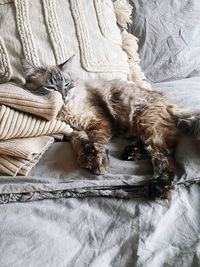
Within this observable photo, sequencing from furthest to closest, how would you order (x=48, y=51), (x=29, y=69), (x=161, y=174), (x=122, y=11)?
1. (x=122, y=11)
2. (x=48, y=51)
3. (x=29, y=69)
4. (x=161, y=174)

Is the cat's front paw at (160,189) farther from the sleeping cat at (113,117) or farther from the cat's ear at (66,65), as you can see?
the cat's ear at (66,65)

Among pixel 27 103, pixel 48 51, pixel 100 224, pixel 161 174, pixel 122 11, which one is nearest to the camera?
pixel 100 224

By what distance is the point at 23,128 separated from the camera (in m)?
1.08

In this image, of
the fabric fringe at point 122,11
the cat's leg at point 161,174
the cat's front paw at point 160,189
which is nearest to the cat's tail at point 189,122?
the cat's leg at point 161,174

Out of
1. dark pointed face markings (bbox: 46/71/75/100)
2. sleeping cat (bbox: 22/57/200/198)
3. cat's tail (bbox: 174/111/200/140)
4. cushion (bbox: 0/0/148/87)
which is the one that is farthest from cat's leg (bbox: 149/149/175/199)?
cushion (bbox: 0/0/148/87)

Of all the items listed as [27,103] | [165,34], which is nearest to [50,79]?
[27,103]

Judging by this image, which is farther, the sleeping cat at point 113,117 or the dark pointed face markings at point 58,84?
the dark pointed face markings at point 58,84

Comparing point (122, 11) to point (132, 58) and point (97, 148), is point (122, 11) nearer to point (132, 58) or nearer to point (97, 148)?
point (132, 58)

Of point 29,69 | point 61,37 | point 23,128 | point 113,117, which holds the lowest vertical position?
point 113,117

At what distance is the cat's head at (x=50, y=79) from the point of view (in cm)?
138

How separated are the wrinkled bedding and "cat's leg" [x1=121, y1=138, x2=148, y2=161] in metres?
0.08

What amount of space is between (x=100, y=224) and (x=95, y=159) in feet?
0.97

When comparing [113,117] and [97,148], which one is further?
[113,117]

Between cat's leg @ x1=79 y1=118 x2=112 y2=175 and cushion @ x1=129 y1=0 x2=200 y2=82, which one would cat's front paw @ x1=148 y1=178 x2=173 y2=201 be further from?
cushion @ x1=129 y1=0 x2=200 y2=82
